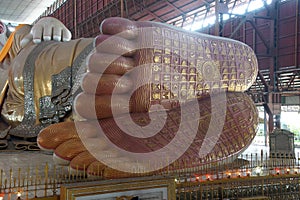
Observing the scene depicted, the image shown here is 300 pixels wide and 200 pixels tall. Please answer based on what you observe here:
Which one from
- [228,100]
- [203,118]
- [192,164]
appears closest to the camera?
[192,164]

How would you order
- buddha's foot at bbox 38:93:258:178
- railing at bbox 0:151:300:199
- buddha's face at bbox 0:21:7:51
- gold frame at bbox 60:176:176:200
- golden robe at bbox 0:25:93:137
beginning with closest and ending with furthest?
gold frame at bbox 60:176:176:200 < railing at bbox 0:151:300:199 < buddha's foot at bbox 38:93:258:178 < golden robe at bbox 0:25:93:137 < buddha's face at bbox 0:21:7:51

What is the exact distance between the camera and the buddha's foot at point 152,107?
275 centimetres

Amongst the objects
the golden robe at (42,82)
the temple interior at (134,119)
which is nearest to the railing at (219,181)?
the temple interior at (134,119)

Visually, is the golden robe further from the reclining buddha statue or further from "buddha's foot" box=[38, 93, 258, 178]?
A: "buddha's foot" box=[38, 93, 258, 178]

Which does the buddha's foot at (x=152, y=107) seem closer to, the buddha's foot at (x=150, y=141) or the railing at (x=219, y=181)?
the buddha's foot at (x=150, y=141)

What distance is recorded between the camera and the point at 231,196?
265 centimetres

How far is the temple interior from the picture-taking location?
8.07 ft

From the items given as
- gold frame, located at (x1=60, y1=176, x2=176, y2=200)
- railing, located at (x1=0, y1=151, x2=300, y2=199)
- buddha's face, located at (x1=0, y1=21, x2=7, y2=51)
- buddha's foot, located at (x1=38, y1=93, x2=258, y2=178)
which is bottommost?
railing, located at (x1=0, y1=151, x2=300, y2=199)

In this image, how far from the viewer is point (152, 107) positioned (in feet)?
10.3

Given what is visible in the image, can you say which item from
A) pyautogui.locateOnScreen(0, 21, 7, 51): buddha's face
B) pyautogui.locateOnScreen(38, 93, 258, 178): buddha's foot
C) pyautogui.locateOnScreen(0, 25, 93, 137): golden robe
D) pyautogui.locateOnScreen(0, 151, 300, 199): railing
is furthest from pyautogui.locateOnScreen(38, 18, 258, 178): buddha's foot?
pyautogui.locateOnScreen(0, 21, 7, 51): buddha's face

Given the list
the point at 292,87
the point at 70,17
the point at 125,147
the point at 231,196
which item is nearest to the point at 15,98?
the point at 125,147

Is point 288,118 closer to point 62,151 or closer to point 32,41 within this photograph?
point 32,41

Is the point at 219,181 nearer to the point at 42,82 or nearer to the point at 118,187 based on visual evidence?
the point at 118,187

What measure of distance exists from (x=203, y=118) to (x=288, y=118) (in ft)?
28.3
